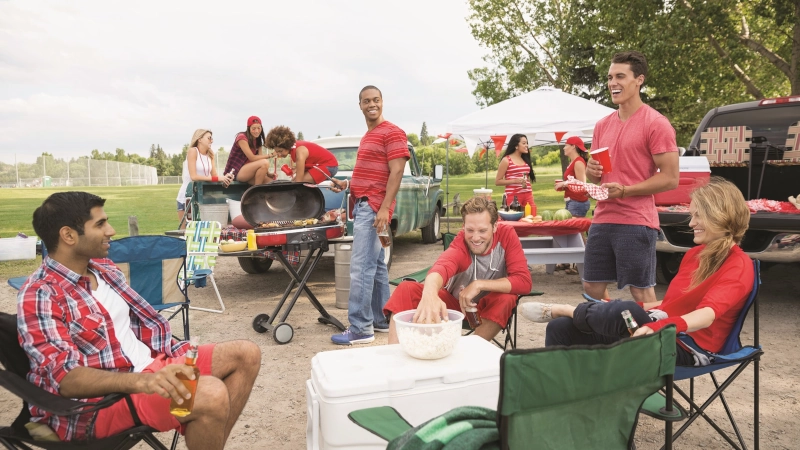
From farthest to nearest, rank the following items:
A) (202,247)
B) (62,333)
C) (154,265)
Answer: (202,247)
(154,265)
(62,333)

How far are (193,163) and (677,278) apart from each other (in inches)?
212

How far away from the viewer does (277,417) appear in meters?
3.52

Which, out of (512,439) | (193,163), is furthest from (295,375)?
(193,163)

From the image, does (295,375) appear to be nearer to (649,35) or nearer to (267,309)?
(267,309)

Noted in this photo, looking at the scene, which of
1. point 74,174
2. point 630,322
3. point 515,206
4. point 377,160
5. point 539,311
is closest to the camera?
point 630,322

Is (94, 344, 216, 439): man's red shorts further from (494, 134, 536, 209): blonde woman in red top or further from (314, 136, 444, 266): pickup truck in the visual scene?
(494, 134, 536, 209): blonde woman in red top

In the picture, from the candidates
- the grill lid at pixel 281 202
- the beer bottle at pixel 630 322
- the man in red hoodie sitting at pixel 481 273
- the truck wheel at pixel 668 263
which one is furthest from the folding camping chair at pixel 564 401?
the truck wheel at pixel 668 263

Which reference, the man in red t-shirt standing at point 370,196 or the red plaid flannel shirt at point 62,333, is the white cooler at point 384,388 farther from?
the man in red t-shirt standing at point 370,196

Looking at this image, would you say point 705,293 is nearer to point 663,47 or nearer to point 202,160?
point 202,160

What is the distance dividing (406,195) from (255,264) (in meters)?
2.38

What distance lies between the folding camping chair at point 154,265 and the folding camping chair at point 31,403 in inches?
78.6

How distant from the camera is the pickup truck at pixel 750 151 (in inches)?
234

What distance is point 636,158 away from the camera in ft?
11.4

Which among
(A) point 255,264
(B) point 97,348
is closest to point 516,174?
(A) point 255,264
